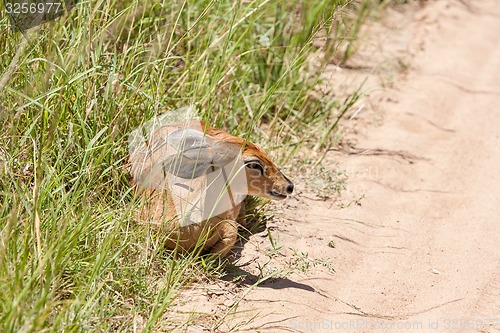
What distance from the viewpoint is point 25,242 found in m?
3.54

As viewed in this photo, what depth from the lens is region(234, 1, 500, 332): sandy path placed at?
426 cm

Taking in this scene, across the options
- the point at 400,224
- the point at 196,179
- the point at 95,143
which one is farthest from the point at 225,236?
the point at 400,224

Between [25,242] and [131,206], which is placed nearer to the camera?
[25,242]

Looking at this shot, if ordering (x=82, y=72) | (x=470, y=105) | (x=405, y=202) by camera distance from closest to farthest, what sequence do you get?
(x=82, y=72), (x=405, y=202), (x=470, y=105)

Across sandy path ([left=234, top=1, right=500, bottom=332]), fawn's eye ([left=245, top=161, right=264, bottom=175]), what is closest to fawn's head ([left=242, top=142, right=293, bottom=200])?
fawn's eye ([left=245, top=161, right=264, bottom=175])

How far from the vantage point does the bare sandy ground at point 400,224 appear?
4234 millimetres

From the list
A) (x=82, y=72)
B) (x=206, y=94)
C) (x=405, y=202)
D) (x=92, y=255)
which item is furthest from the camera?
(x=405, y=202)

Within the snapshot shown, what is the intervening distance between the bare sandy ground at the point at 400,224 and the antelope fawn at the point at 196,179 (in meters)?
0.31

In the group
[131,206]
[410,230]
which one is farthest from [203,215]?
[410,230]

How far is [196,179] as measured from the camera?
4617 mm

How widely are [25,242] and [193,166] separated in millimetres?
1249

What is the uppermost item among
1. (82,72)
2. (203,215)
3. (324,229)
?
(82,72)

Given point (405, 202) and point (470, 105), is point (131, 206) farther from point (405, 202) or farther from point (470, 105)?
point (470, 105)

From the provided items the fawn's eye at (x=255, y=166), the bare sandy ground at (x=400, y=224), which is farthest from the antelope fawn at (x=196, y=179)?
the bare sandy ground at (x=400, y=224)
